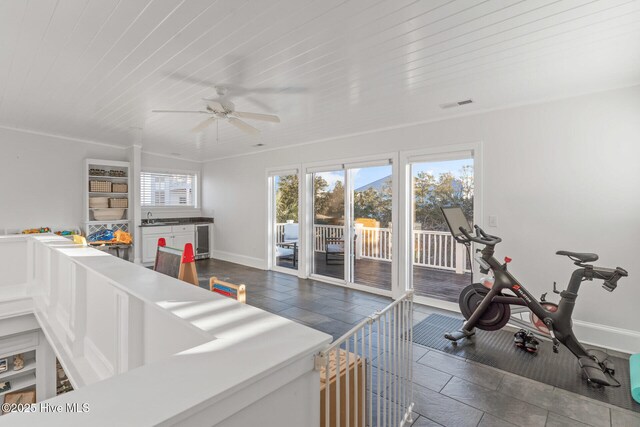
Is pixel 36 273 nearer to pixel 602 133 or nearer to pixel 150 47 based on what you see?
pixel 150 47

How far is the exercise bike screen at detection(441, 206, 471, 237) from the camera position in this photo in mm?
2928

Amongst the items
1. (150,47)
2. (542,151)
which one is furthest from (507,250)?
(150,47)

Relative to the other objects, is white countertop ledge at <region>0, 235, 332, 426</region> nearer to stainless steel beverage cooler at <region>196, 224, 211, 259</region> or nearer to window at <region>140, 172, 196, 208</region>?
stainless steel beverage cooler at <region>196, 224, 211, 259</region>

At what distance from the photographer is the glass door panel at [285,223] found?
5794mm

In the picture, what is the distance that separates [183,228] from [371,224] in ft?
14.2

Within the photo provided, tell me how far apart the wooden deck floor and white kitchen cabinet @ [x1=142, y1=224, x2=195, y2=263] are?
320 cm

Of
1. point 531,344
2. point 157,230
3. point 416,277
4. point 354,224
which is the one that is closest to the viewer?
point 531,344

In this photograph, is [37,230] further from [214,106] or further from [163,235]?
[214,106]

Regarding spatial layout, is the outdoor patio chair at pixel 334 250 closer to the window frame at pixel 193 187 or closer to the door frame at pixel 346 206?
the door frame at pixel 346 206

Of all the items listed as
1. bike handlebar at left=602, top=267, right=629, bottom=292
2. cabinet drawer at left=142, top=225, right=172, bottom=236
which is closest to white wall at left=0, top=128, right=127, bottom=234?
cabinet drawer at left=142, top=225, right=172, bottom=236

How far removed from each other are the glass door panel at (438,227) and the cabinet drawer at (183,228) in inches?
194

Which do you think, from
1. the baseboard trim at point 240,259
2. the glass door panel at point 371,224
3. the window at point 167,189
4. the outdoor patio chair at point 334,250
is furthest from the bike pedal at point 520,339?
the window at point 167,189

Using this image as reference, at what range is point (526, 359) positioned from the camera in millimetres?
2701

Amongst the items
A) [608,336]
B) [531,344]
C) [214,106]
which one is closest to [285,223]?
[214,106]
